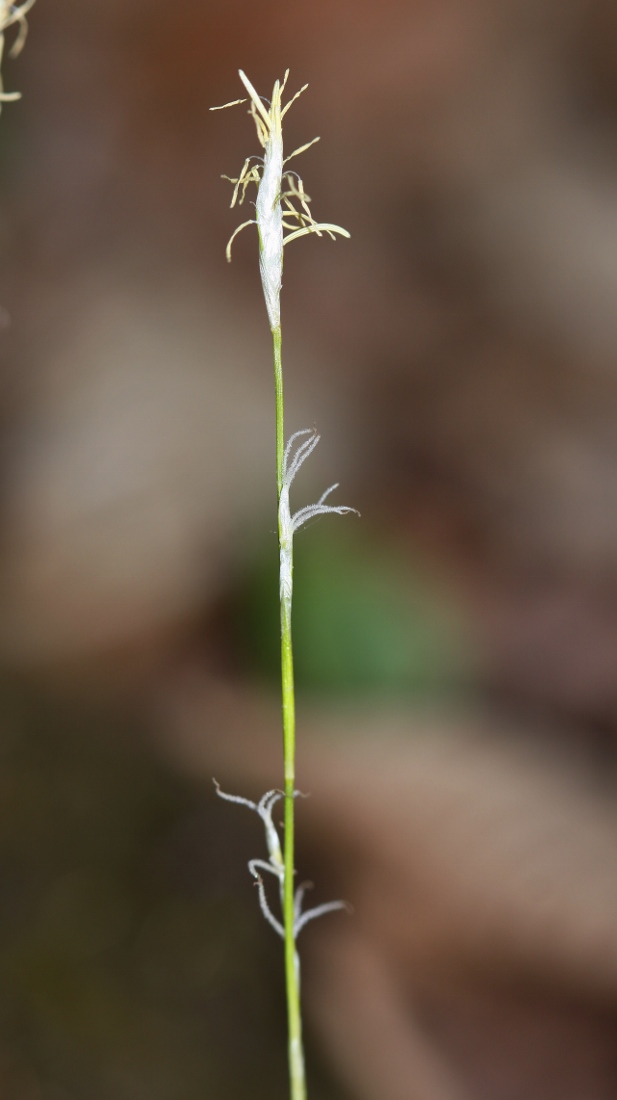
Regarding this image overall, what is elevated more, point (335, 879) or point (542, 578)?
point (542, 578)

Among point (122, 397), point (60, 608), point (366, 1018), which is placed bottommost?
point (366, 1018)

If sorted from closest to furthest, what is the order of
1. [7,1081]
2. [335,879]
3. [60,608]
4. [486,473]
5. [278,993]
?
[7,1081]
[278,993]
[335,879]
[60,608]
[486,473]

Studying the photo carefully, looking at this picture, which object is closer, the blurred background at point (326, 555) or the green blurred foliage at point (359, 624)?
the blurred background at point (326, 555)

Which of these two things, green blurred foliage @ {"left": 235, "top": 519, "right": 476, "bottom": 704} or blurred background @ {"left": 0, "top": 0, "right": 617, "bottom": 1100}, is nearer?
blurred background @ {"left": 0, "top": 0, "right": 617, "bottom": 1100}

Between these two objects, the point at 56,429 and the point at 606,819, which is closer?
the point at 606,819

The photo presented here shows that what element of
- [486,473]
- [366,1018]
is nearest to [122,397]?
[486,473]

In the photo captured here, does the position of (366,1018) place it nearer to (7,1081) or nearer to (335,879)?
(335,879)

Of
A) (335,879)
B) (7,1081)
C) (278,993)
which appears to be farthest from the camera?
(335,879)
